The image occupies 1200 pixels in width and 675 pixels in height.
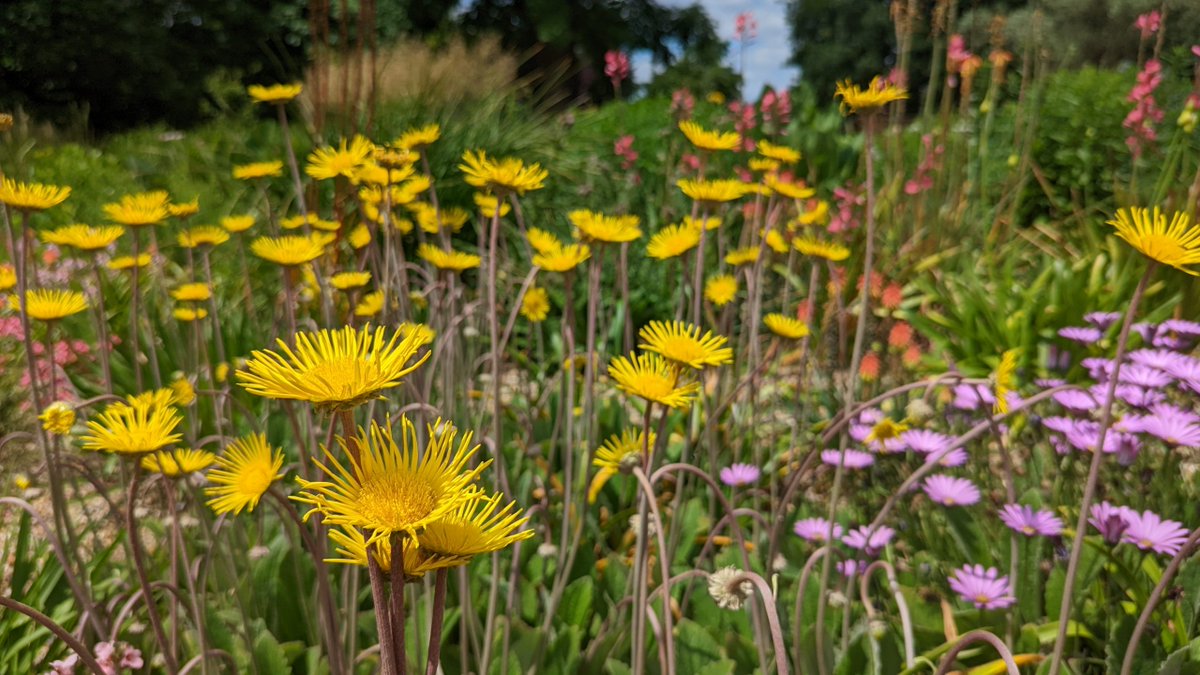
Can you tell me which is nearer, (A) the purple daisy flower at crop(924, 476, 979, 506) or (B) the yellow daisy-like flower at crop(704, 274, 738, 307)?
(A) the purple daisy flower at crop(924, 476, 979, 506)

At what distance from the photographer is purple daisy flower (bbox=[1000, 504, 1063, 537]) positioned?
1.29 m

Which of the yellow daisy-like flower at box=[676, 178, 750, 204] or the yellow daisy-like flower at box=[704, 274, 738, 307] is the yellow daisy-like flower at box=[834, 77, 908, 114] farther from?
the yellow daisy-like flower at box=[704, 274, 738, 307]

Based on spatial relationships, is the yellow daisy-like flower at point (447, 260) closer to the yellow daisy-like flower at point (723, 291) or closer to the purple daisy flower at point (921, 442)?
the yellow daisy-like flower at point (723, 291)

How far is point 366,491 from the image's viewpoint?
0.45 metres

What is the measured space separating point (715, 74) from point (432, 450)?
15.8 meters

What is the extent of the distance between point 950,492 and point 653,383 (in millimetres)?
805

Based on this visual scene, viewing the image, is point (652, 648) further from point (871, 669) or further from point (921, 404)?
point (921, 404)

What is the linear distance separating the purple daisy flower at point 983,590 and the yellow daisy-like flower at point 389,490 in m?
1.06

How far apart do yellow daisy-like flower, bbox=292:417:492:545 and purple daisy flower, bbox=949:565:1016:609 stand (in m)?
1.06

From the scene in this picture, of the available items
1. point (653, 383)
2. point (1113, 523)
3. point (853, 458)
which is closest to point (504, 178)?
point (653, 383)

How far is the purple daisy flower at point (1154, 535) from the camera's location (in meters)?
A: 1.25

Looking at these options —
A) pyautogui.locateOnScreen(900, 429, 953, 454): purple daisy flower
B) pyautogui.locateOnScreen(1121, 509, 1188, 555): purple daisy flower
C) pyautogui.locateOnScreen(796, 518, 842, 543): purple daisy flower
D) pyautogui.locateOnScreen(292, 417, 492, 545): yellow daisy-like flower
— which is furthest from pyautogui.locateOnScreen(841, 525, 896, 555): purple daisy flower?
pyautogui.locateOnScreen(292, 417, 492, 545): yellow daisy-like flower

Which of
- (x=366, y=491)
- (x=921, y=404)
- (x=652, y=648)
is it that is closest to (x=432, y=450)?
(x=366, y=491)

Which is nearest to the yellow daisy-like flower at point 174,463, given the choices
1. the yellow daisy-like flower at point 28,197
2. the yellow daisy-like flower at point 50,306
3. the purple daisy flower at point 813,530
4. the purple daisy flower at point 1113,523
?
the yellow daisy-like flower at point 50,306
